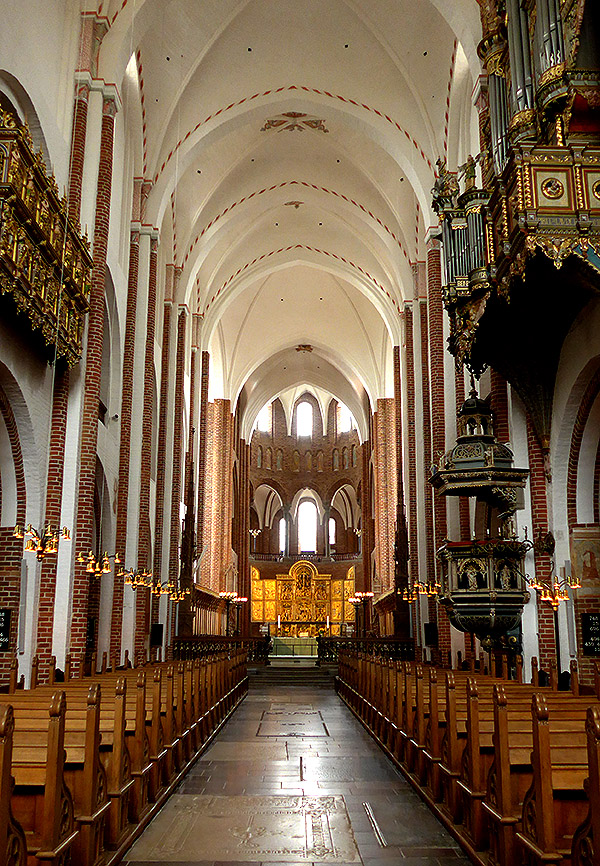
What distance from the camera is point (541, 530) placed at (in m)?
11.1

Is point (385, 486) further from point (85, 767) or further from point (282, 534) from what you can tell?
point (85, 767)

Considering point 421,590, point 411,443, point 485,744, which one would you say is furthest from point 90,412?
point 411,443

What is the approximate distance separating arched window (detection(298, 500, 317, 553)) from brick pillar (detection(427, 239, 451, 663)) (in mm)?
29881

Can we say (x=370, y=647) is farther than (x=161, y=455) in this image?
Yes

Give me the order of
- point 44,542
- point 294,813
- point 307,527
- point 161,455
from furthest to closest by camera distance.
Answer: point 307,527, point 161,455, point 44,542, point 294,813

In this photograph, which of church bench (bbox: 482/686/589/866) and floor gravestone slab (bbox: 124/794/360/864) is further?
floor gravestone slab (bbox: 124/794/360/864)

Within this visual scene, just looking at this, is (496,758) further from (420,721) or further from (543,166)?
(543,166)

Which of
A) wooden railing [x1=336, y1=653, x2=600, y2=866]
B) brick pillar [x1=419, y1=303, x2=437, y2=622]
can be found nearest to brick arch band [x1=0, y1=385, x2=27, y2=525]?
wooden railing [x1=336, y1=653, x2=600, y2=866]

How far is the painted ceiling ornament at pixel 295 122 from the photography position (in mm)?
22344

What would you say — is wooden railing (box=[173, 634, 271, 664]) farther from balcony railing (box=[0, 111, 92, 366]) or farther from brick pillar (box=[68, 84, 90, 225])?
brick pillar (box=[68, 84, 90, 225])

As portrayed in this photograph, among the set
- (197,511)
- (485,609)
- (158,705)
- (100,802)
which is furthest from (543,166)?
(197,511)

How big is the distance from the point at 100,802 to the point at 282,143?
21.5 meters

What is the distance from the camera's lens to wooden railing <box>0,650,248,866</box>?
4020mm

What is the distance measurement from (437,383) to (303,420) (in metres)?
29.9
